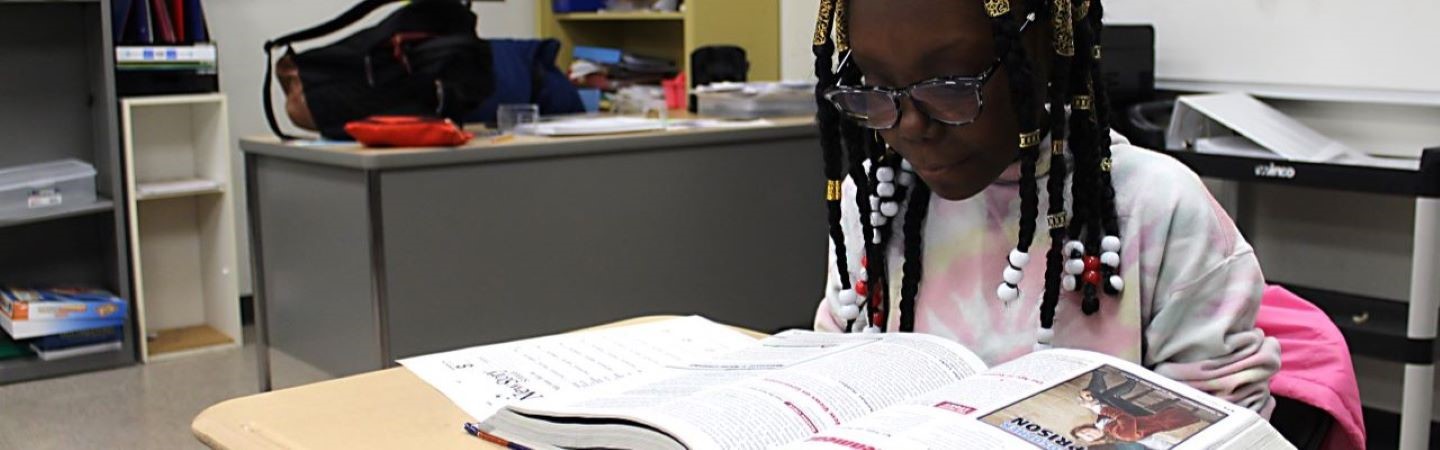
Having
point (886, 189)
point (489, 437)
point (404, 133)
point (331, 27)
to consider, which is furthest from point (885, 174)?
point (331, 27)

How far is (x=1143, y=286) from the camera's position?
999 millimetres

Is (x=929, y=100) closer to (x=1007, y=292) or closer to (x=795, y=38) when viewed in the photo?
(x=1007, y=292)

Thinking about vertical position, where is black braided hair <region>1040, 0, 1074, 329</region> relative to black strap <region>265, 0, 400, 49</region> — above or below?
below

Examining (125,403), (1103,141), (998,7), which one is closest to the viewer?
(998,7)

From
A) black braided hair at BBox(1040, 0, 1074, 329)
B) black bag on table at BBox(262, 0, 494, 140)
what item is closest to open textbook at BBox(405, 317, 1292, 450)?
black braided hair at BBox(1040, 0, 1074, 329)

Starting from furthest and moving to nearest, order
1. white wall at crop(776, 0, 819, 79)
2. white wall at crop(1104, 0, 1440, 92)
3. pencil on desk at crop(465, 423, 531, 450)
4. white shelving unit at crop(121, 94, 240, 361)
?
1. white wall at crop(776, 0, 819, 79)
2. white shelving unit at crop(121, 94, 240, 361)
3. white wall at crop(1104, 0, 1440, 92)
4. pencil on desk at crop(465, 423, 531, 450)

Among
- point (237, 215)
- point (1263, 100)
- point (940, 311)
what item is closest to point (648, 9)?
point (237, 215)

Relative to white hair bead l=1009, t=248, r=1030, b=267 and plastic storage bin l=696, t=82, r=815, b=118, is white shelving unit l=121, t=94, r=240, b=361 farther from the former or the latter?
white hair bead l=1009, t=248, r=1030, b=267

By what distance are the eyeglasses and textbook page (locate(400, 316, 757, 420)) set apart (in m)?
0.25

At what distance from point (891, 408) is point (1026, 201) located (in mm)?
270

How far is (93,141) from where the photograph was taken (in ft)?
12.4

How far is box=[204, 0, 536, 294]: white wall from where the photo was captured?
4.14 metres

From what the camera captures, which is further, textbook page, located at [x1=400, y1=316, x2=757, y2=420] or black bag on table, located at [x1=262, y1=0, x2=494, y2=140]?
black bag on table, located at [x1=262, y1=0, x2=494, y2=140]

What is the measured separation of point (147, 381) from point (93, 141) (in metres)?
0.77
